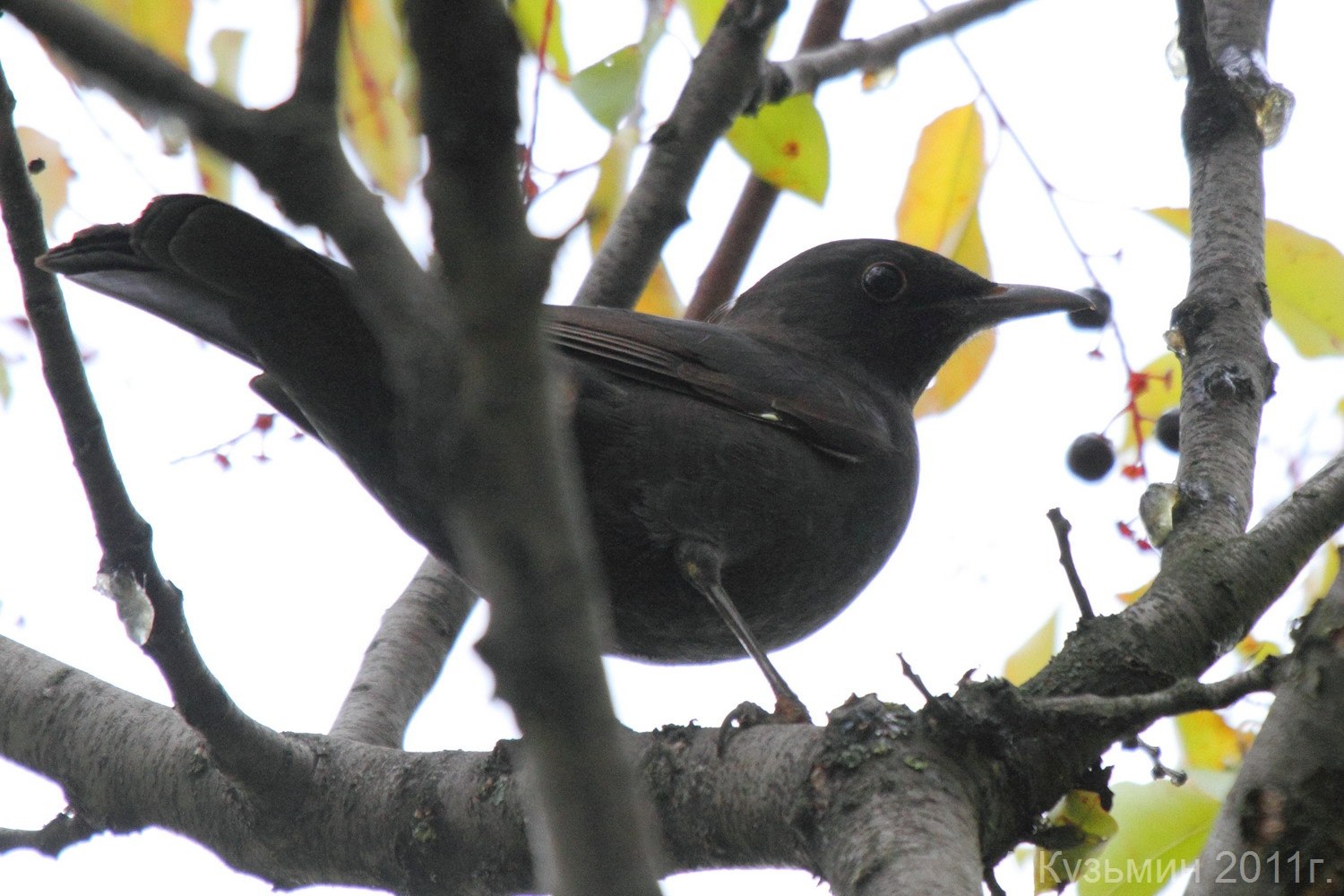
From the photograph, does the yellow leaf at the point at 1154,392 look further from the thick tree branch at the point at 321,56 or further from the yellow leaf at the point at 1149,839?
the thick tree branch at the point at 321,56

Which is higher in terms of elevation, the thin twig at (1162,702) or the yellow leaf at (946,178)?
the yellow leaf at (946,178)

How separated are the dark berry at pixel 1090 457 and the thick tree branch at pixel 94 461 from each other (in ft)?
9.74

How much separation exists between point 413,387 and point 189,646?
169 centimetres

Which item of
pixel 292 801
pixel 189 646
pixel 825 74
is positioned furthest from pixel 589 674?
pixel 825 74

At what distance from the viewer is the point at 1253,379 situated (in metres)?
3.60

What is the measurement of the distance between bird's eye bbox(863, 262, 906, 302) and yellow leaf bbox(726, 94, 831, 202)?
3.54 feet

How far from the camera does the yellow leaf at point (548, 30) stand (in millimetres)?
3791

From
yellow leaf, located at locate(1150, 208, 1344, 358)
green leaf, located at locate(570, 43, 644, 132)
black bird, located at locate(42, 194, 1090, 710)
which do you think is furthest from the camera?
yellow leaf, located at locate(1150, 208, 1344, 358)

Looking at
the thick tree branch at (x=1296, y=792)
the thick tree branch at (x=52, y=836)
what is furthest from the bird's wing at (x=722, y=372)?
the thick tree branch at (x=1296, y=792)

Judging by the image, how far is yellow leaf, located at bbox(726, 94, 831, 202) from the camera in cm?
391

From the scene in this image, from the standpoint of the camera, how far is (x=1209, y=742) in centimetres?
382

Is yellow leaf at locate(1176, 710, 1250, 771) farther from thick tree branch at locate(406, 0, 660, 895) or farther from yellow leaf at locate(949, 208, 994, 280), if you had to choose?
thick tree branch at locate(406, 0, 660, 895)

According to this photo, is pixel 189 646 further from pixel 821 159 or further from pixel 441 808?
pixel 821 159

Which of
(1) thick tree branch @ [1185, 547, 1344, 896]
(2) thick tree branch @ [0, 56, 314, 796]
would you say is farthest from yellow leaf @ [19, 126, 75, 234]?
(1) thick tree branch @ [1185, 547, 1344, 896]
